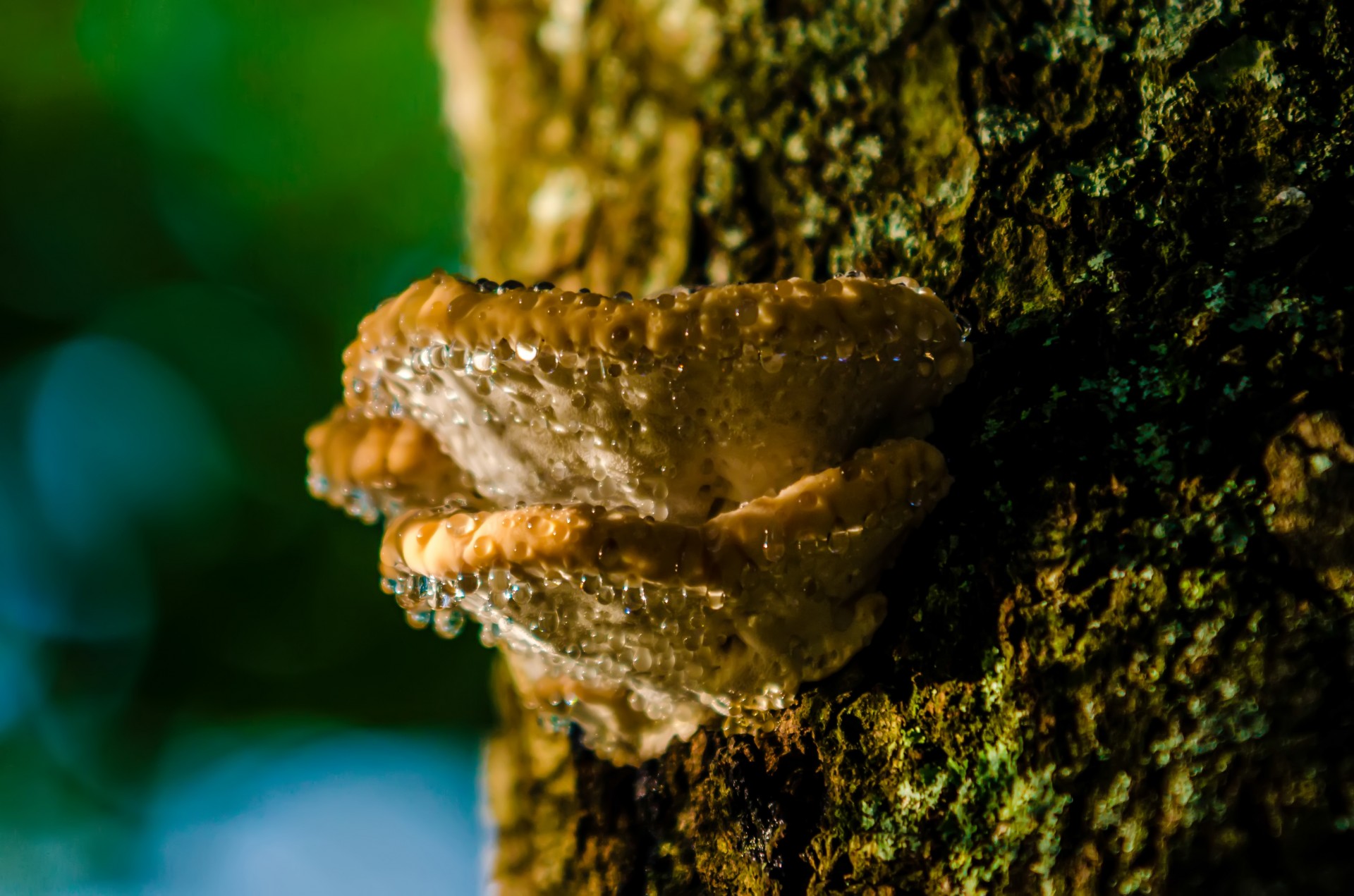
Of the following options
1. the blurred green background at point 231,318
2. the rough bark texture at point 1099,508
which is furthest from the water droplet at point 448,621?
the blurred green background at point 231,318

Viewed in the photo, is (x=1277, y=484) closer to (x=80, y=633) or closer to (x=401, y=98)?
(x=401, y=98)

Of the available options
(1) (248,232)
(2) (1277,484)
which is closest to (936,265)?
(2) (1277,484)

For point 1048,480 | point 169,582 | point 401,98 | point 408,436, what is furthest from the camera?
point 169,582

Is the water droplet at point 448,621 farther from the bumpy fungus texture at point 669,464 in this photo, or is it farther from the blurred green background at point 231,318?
the blurred green background at point 231,318

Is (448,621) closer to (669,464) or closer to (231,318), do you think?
(669,464)

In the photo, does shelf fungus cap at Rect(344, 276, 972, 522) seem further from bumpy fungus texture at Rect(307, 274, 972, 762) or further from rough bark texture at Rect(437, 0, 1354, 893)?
rough bark texture at Rect(437, 0, 1354, 893)

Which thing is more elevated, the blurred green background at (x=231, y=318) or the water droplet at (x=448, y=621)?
the blurred green background at (x=231, y=318)

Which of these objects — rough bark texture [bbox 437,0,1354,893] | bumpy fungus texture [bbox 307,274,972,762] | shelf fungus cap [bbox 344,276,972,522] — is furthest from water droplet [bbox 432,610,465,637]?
rough bark texture [bbox 437,0,1354,893]
